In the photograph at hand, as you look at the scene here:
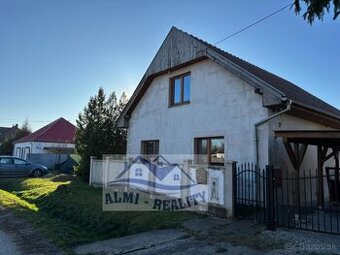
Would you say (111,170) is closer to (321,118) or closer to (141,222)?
(141,222)

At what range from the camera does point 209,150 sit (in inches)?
493

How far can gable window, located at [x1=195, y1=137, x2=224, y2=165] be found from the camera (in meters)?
12.0

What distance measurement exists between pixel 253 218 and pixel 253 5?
6848 mm

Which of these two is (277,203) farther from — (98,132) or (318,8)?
(98,132)

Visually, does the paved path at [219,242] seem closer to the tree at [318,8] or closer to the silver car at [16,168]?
the tree at [318,8]

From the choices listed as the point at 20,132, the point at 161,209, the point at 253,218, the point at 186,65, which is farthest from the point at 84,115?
the point at 20,132

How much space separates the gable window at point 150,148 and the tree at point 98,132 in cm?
287

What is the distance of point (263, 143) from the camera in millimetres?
10273

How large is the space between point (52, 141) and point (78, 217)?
2797 cm

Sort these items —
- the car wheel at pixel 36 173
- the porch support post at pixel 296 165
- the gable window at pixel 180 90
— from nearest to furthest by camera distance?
the porch support post at pixel 296 165
the gable window at pixel 180 90
the car wheel at pixel 36 173

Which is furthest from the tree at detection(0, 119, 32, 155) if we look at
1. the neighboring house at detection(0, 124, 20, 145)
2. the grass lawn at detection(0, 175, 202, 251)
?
the grass lawn at detection(0, 175, 202, 251)

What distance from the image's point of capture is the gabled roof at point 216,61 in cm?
1005

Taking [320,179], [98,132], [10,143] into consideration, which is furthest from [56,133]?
[320,179]

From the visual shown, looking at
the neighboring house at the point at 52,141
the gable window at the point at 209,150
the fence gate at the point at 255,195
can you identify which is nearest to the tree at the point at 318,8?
the fence gate at the point at 255,195
